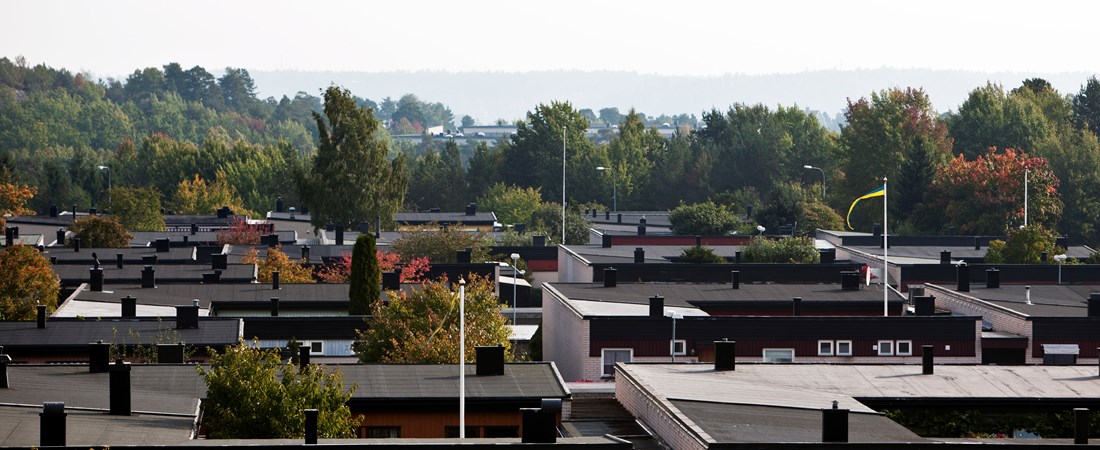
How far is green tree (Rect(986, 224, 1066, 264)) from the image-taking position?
310 ft

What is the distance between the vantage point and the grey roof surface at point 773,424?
35406 mm

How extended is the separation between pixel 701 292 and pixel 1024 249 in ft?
87.7

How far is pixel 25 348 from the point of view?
55.7 m

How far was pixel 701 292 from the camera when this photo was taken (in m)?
74.9

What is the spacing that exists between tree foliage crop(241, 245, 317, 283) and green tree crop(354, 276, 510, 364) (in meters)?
26.4

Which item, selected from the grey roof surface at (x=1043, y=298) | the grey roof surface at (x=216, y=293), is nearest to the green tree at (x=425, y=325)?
the grey roof surface at (x=216, y=293)

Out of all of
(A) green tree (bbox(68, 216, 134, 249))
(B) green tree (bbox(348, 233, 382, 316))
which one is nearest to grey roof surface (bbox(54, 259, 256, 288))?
(B) green tree (bbox(348, 233, 382, 316))

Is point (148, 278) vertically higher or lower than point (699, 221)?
lower

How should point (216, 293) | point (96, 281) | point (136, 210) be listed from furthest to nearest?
1. point (136, 210)
2. point (216, 293)
3. point (96, 281)

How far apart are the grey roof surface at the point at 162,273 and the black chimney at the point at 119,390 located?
41641 millimetres

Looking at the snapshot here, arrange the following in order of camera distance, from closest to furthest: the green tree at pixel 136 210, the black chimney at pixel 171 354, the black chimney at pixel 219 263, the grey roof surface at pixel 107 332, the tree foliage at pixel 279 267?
the black chimney at pixel 171 354 → the grey roof surface at pixel 107 332 → the black chimney at pixel 219 263 → the tree foliage at pixel 279 267 → the green tree at pixel 136 210

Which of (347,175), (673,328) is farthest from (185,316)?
(347,175)

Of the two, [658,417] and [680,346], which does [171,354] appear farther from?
[680,346]

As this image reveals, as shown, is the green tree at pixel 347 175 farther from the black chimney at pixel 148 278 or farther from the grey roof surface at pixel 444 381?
the grey roof surface at pixel 444 381
